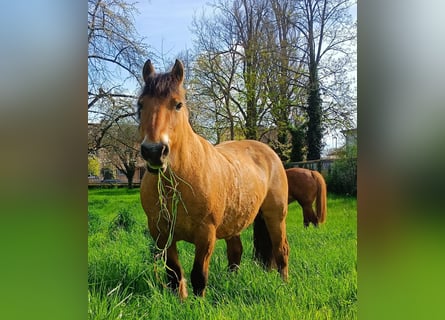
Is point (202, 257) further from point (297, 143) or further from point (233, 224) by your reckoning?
point (297, 143)

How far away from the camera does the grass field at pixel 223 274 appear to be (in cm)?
176

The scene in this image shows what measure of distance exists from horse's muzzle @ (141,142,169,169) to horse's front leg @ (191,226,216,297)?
0.36 meters

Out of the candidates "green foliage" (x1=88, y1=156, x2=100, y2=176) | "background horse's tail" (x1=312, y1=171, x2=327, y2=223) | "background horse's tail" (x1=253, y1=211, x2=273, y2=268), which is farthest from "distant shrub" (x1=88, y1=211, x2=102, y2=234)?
"background horse's tail" (x1=312, y1=171, x2=327, y2=223)

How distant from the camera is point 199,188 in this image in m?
1.72

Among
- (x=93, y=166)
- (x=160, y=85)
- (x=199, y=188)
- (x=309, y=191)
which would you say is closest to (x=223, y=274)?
(x=199, y=188)

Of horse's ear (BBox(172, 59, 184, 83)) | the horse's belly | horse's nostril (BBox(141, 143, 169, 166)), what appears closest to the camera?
horse's nostril (BBox(141, 143, 169, 166))

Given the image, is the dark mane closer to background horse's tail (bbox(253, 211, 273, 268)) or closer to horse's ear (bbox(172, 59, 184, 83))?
horse's ear (bbox(172, 59, 184, 83))

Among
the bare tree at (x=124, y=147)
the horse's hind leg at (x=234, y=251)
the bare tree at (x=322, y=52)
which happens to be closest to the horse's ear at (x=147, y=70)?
the bare tree at (x=124, y=147)

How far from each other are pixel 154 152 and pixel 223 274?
2.27 ft

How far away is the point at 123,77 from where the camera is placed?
187 centimetres

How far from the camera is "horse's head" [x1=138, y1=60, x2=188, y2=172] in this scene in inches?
61.0
